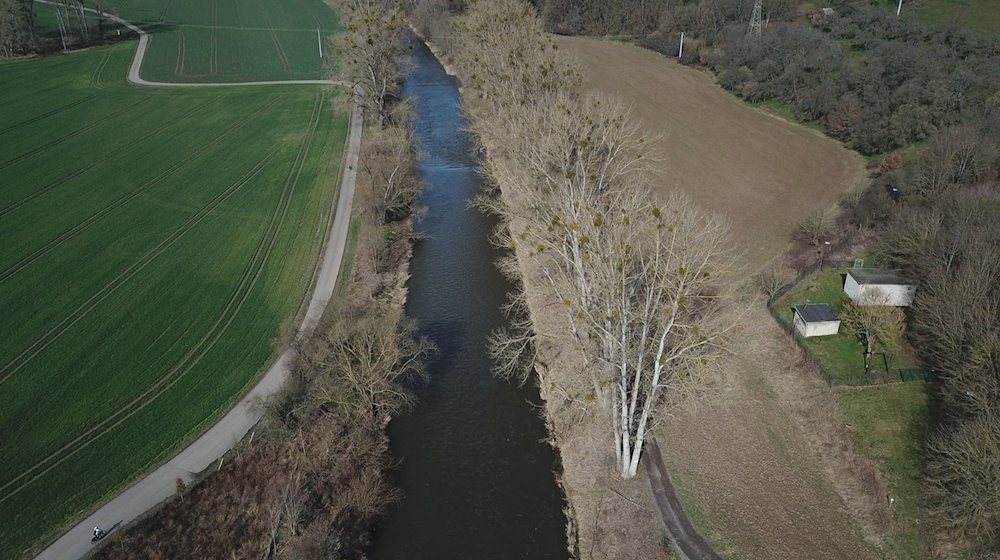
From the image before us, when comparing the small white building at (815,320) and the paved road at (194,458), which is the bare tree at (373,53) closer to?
the paved road at (194,458)

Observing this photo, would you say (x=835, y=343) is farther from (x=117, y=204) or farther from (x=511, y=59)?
(x=117, y=204)

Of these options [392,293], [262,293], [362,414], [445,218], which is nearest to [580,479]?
[362,414]

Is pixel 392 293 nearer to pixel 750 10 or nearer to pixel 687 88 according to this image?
pixel 687 88

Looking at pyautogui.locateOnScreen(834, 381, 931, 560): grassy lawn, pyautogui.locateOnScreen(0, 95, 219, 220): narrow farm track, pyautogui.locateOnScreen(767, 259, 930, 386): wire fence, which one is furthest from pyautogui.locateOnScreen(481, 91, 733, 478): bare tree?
pyautogui.locateOnScreen(0, 95, 219, 220): narrow farm track

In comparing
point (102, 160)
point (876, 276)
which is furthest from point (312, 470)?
point (102, 160)

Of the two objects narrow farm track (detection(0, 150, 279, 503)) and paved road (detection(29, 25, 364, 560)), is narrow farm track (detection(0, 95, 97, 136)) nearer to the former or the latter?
narrow farm track (detection(0, 150, 279, 503))

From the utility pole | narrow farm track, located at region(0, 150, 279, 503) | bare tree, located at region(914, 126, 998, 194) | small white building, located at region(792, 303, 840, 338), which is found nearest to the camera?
narrow farm track, located at region(0, 150, 279, 503)

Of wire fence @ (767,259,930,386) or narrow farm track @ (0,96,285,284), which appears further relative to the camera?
narrow farm track @ (0,96,285,284)
